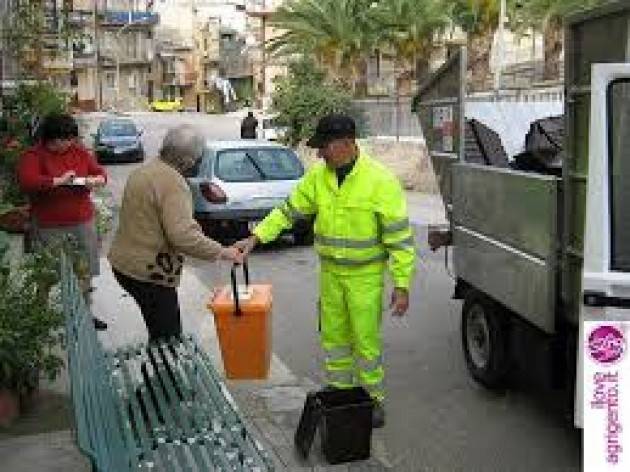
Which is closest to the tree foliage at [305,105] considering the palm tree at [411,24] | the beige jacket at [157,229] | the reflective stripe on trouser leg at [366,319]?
the palm tree at [411,24]

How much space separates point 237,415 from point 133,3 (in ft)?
339

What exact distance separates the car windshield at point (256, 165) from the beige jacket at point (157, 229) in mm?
8236

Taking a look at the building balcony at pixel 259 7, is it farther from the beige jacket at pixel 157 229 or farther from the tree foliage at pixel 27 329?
the beige jacket at pixel 157 229

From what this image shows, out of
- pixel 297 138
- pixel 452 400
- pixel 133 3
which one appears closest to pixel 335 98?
pixel 297 138

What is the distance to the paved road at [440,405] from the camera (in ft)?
17.9

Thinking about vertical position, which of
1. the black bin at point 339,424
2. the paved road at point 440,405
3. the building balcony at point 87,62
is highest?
the building balcony at point 87,62

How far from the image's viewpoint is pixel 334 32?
3228 cm

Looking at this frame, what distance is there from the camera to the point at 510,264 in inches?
226

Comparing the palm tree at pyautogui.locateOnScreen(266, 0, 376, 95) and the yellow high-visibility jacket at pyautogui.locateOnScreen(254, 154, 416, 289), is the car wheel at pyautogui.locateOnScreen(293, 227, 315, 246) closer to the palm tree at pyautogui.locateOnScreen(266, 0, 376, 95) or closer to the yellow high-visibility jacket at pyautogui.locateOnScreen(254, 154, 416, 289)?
the yellow high-visibility jacket at pyautogui.locateOnScreen(254, 154, 416, 289)

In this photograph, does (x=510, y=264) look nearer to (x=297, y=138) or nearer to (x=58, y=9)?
(x=58, y=9)

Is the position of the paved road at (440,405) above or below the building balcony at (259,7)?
below

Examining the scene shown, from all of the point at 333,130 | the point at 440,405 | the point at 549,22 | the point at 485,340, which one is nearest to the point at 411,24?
the point at 549,22

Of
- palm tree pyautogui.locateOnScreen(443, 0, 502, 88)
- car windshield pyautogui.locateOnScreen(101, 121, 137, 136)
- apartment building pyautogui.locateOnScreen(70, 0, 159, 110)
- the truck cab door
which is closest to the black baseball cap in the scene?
the truck cab door

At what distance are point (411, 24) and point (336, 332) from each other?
1058 inches
